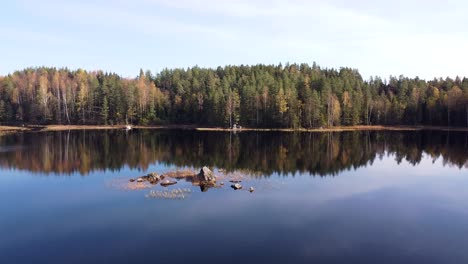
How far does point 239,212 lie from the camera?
108 feet

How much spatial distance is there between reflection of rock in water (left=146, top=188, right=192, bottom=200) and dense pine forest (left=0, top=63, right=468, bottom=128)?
91.5 m

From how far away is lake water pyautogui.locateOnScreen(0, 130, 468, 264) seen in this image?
24.4 m

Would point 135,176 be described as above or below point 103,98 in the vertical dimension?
below

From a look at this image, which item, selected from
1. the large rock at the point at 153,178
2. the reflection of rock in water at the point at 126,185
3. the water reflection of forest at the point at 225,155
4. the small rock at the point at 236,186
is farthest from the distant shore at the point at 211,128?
Result: the small rock at the point at 236,186

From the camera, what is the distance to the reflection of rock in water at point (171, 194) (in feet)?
125

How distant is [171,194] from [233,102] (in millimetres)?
96675

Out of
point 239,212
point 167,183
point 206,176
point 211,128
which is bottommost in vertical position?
point 239,212

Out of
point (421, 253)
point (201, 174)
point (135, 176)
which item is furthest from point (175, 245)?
point (135, 176)

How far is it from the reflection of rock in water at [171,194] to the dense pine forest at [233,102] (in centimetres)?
9149

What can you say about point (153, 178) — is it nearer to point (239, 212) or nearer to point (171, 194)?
point (171, 194)

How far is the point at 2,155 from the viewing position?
6550 centimetres

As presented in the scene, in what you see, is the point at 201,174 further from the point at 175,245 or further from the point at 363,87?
the point at 363,87

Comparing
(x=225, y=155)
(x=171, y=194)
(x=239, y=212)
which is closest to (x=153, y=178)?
(x=171, y=194)

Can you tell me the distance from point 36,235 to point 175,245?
412 inches
